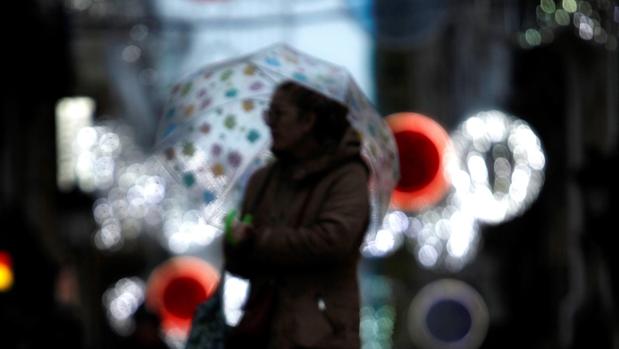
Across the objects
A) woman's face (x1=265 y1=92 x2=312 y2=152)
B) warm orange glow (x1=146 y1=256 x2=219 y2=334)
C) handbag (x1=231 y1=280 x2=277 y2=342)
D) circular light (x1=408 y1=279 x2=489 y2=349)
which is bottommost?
circular light (x1=408 y1=279 x2=489 y2=349)

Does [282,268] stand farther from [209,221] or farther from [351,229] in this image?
[209,221]

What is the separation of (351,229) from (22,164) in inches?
1026

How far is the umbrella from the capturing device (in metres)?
10.2

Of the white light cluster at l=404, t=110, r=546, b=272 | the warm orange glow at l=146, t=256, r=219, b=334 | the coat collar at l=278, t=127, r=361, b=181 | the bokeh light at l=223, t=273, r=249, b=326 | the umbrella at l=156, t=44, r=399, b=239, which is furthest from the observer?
the white light cluster at l=404, t=110, r=546, b=272

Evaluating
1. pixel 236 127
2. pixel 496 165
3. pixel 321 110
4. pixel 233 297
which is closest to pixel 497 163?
pixel 496 165

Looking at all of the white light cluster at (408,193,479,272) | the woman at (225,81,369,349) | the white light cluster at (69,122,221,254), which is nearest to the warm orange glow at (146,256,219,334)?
the white light cluster at (69,122,221,254)

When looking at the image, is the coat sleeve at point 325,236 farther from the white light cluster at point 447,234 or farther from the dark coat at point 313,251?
the white light cluster at point 447,234

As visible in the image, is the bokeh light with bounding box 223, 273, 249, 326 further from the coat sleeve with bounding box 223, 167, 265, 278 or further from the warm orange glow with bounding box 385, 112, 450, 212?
the warm orange glow with bounding box 385, 112, 450, 212

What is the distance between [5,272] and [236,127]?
9.96 metres

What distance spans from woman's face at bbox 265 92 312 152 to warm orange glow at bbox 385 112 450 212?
18984 millimetres

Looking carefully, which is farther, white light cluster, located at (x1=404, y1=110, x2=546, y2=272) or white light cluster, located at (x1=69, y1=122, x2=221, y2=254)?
white light cluster, located at (x1=69, y1=122, x2=221, y2=254)

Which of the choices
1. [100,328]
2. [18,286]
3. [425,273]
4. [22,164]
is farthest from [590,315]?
[425,273]

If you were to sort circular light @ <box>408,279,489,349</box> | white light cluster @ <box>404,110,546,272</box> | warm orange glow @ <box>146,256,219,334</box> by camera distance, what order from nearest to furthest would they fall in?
1. warm orange glow @ <box>146,256,219,334</box>
2. circular light @ <box>408,279,489,349</box>
3. white light cluster @ <box>404,110,546,272</box>

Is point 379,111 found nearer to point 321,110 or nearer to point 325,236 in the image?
point 321,110
